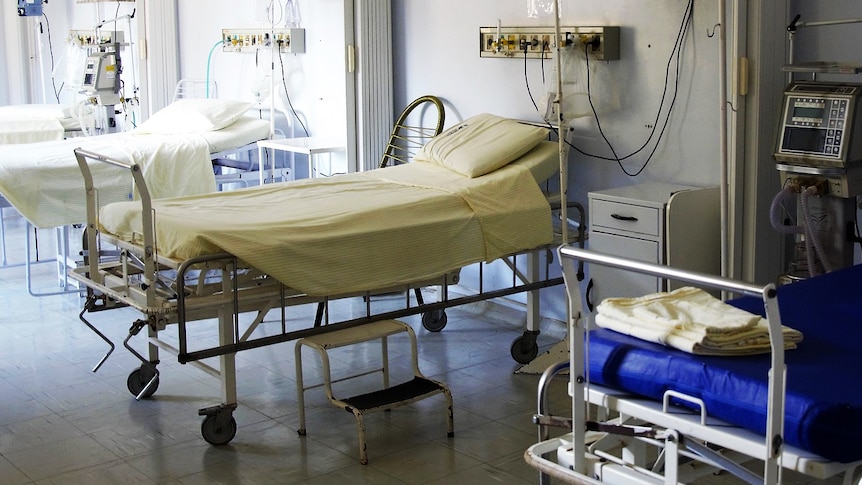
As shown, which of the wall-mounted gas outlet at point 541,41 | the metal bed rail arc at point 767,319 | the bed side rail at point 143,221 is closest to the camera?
the metal bed rail arc at point 767,319

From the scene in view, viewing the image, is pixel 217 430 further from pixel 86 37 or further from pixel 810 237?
pixel 86 37

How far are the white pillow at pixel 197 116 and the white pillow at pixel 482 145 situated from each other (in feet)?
7.35

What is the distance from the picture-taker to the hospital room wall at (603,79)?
482 centimetres

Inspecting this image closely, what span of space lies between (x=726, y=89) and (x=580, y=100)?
1058mm

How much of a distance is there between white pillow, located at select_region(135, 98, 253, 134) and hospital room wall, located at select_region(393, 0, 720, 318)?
57.9 inches

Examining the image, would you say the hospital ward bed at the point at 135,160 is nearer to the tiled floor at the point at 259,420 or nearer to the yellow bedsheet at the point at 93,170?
the yellow bedsheet at the point at 93,170

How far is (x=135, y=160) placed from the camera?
6.46 m

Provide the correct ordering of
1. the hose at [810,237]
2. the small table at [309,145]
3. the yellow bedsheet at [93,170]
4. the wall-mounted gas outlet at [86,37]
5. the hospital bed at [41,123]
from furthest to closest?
the wall-mounted gas outlet at [86,37]
the hospital bed at [41,123]
the small table at [309,145]
the yellow bedsheet at [93,170]
the hose at [810,237]

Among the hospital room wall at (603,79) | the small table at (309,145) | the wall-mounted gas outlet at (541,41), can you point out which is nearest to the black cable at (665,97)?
the hospital room wall at (603,79)

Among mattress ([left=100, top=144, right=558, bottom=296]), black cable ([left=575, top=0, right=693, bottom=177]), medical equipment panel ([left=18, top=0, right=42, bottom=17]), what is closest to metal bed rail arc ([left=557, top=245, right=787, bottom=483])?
mattress ([left=100, top=144, right=558, bottom=296])

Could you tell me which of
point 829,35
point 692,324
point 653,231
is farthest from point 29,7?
point 692,324

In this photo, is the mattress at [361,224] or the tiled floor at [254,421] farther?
the mattress at [361,224]

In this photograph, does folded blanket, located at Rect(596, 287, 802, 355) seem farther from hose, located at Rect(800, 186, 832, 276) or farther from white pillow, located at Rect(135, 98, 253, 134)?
white pillow, located at Rect(135, 98, 253, 134)

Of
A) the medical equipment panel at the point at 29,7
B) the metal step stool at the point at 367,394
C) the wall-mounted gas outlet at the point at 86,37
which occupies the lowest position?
the metal step stool at the point at 367,394
